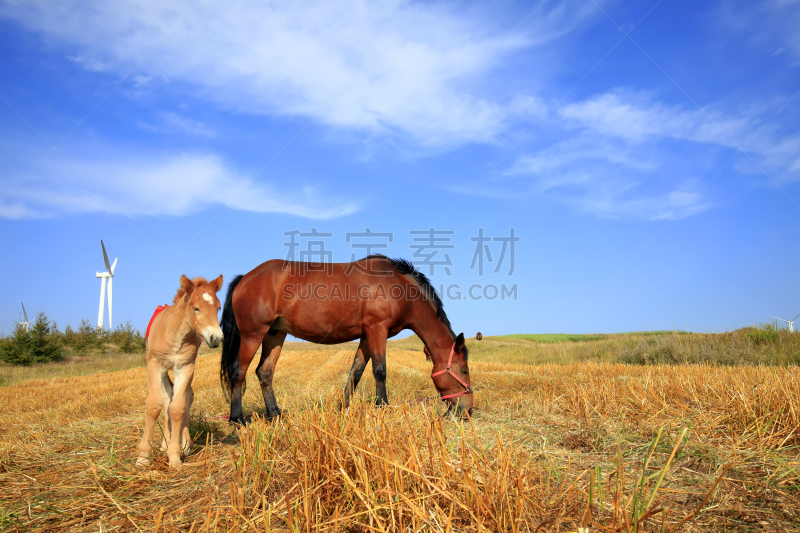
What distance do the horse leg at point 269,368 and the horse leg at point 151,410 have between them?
6.92 ft

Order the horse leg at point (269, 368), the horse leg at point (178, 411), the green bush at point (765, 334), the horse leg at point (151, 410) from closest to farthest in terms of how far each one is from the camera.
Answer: the horse leg at point (178, 411) < the horse leg at point (151, 410) < the horse leg at point (269, 368) < the green bush at point (765, 334)

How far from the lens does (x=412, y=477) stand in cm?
238

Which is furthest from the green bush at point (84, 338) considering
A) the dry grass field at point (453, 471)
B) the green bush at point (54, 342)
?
the dry grass field at point (453, 471)

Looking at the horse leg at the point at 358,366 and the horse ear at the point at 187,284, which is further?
the horse leg at the point at 358,366

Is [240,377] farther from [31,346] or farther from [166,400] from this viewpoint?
[31,346]

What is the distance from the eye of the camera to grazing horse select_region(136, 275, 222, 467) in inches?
165

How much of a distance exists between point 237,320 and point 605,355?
15490mm

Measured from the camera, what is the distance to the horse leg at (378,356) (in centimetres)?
664

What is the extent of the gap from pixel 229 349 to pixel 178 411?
2.64 metres

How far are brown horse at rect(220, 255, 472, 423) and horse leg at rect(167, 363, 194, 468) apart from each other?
207cm

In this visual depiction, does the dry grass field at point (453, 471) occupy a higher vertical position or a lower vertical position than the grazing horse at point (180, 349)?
lower

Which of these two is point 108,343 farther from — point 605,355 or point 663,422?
point 663,422

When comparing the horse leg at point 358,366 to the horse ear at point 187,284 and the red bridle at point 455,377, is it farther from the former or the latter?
the horse ear at point 187,284

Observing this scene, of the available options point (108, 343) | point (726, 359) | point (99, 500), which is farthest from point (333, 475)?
Answer: point (108, 343)
